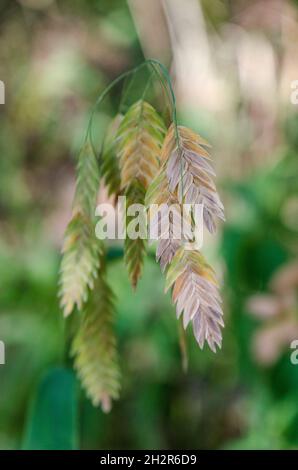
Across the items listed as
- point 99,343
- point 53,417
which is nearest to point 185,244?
point 99,343

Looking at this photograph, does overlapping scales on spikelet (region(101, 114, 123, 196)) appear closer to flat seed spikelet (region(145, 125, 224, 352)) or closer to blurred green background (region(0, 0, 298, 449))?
flat seed spikelet (region(145, 125, 224, 352))

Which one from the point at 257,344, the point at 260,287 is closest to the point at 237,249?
the point at 260,287

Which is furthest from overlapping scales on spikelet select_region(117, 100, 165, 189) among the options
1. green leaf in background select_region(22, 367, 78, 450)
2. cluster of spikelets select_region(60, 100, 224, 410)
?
green leaf in background select_region(22, 367, 78, 450)

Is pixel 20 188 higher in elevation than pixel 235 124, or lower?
lower

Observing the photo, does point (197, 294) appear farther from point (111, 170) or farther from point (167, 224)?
point (111, 170)

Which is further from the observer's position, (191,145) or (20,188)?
(20,188)

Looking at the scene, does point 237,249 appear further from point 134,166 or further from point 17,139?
point 134,166
